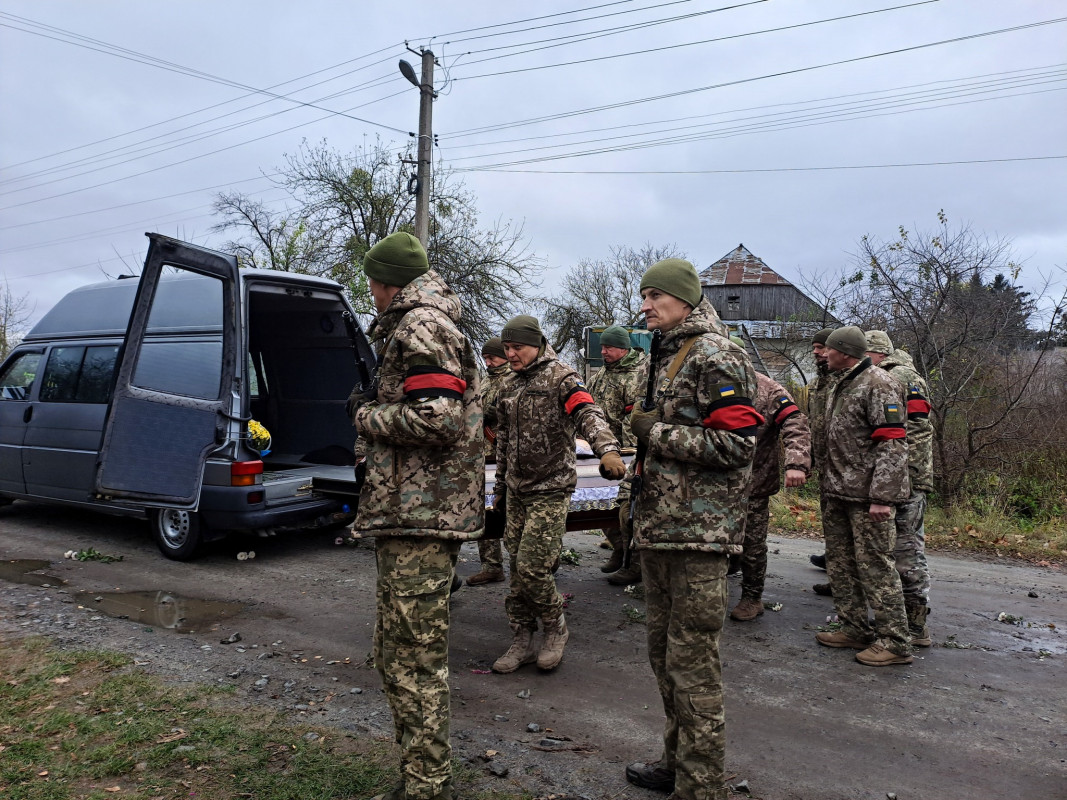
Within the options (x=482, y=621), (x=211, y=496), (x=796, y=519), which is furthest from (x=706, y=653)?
(x=796, y=519)

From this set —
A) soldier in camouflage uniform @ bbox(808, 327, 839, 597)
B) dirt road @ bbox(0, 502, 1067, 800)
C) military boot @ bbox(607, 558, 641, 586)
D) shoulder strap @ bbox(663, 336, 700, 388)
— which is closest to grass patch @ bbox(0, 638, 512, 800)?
dirt road @ bbox(0, 502, 1067, 800)

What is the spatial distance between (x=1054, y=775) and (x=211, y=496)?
Result: 5.72 metres

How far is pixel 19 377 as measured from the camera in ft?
25.3

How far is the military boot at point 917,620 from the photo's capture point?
15.6 ft

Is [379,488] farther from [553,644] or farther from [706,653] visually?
[553,644]

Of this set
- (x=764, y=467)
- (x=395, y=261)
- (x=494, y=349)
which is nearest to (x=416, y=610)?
(x=395, y=261)

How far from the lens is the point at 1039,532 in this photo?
8.27 m

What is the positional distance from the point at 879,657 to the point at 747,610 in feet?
3.26

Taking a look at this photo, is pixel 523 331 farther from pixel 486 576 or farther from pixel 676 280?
pixel 486 576

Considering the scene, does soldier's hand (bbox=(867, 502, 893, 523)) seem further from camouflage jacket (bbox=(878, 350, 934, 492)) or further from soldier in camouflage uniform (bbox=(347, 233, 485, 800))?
soldier in camouflage uniform (bbox=(347, 233, 485, 800))

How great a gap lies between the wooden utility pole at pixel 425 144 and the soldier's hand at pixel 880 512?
11411 mm

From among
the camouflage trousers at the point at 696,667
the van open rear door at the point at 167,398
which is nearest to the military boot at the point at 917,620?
the camouflage trousers at the point at 696,667

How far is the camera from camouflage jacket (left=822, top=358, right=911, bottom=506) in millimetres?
Answer: 4473

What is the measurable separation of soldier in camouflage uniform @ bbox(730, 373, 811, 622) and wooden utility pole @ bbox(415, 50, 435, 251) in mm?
10352
